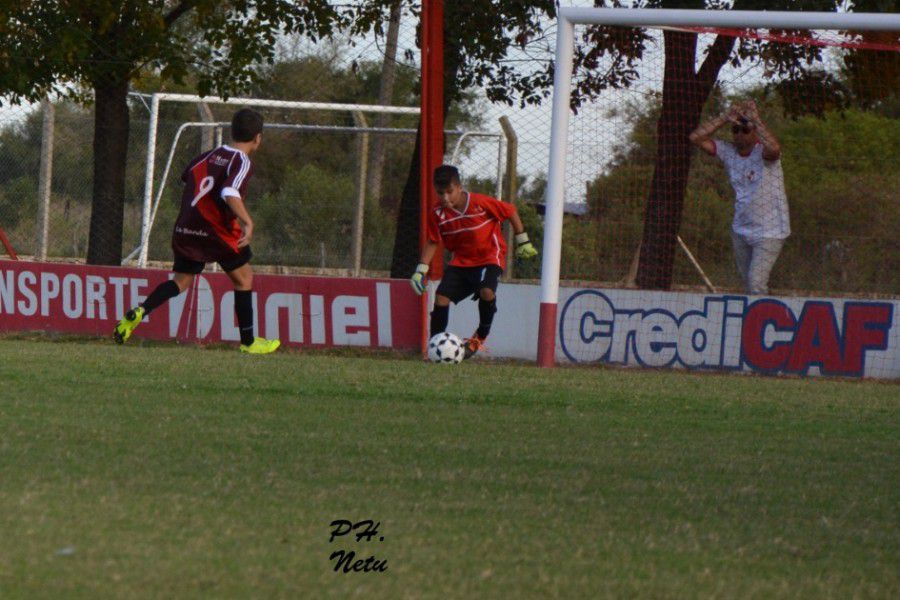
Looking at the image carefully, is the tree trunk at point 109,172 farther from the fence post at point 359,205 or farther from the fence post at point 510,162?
the fence post at point 510,162

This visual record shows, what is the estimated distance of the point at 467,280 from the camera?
429 inches

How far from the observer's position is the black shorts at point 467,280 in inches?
427

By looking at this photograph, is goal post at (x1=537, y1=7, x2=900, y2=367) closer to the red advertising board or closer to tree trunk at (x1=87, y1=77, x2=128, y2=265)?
the red advertising board

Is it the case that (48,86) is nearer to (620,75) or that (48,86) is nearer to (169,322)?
(169,322)

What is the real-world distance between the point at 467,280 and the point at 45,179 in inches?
302

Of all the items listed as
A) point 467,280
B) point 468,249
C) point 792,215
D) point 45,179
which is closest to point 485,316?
point 467,280

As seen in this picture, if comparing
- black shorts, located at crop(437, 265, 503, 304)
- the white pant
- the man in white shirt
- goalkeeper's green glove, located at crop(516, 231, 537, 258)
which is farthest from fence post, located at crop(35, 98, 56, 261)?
the white pant

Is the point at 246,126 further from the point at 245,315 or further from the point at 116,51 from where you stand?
the point at 116,51

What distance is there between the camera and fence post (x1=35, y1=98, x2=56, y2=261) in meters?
16.3

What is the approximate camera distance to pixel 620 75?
460 inches

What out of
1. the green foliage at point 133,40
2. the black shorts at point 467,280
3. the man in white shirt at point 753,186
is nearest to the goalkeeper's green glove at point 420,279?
the black shorts at point 467,280

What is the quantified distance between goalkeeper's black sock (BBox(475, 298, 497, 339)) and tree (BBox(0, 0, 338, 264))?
17.6 ft

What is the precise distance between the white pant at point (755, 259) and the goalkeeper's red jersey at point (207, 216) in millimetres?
4051

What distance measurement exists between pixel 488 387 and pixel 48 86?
8725 millimetres
